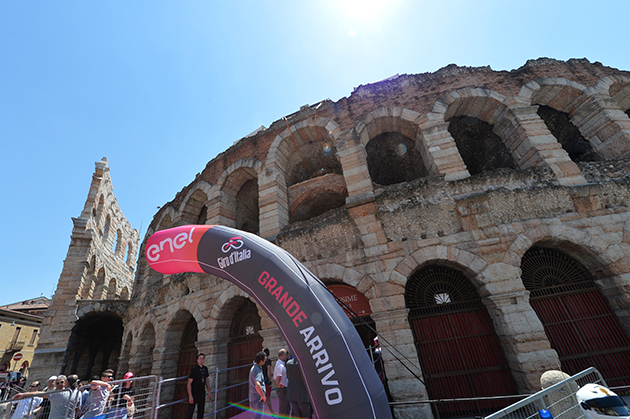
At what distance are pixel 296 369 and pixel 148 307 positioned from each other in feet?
30.7

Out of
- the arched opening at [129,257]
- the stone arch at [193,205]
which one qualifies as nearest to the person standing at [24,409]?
the stone arch at [193,205]

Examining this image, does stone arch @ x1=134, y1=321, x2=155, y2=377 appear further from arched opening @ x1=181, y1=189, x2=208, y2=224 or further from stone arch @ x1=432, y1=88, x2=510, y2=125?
stone arch @ x1=432, y1=88, x2=510, y2=125

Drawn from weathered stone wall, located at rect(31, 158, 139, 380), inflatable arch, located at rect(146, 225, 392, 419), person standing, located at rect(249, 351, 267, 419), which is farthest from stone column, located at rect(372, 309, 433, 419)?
weathered stone wall, located at rect(31, 158, 139, 380)

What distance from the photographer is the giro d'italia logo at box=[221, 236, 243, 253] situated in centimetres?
327

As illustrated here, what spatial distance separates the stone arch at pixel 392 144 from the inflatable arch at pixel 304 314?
20.9 ft

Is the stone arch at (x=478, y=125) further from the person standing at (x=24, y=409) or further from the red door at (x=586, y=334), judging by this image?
the person standing at (x=24, y=409)


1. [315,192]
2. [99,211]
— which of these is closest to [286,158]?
[315,192]

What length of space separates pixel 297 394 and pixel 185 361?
6.86m

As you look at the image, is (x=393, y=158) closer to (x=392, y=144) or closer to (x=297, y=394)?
(x=392, y=144)

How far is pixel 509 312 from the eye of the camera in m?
5.43

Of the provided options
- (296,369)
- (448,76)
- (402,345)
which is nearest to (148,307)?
(296,369)

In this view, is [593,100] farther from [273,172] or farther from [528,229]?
[273,172]

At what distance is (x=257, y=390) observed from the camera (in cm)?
434

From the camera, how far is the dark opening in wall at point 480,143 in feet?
31.2
